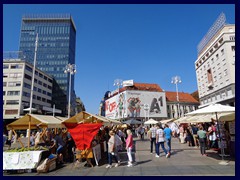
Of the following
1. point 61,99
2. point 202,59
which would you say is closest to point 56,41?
point 61,99

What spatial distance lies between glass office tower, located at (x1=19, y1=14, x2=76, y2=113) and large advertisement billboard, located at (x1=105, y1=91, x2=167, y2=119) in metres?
25.5

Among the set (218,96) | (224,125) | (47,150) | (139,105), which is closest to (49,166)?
(47,150)

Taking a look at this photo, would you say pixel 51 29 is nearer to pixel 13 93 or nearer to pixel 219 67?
pixel 13 93

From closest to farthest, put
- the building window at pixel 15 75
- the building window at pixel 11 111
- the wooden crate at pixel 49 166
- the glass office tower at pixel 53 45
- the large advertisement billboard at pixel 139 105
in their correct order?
the wooden crate at pixel 49 166
the building window at pixel 11 111
the building window at pixel 15 75
the large advertisement billboard at pixel 139 105
the glass office tower at pixel 53 45

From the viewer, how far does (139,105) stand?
74.6 m

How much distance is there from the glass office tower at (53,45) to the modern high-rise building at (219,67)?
2266 inches

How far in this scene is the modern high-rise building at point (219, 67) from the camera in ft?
124

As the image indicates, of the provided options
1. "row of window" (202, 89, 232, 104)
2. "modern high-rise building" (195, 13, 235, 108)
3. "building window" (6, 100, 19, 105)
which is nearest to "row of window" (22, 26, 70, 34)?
"building window" (6, 100, 19, 105)

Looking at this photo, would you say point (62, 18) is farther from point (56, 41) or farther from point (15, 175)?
point (15, 175)

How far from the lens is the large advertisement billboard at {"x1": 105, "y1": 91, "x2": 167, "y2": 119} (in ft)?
238

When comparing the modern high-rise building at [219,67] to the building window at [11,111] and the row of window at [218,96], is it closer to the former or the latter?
the row of window at [218,96]

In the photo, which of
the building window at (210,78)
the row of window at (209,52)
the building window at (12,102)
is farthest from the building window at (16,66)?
the row of window at (209,52)
